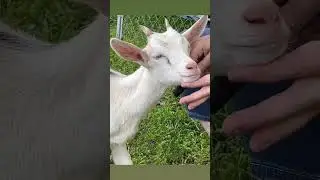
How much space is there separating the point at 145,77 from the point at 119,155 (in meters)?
0.33

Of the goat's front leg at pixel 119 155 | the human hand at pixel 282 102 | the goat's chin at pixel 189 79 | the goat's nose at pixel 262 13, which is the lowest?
the goat's front leg at pixel 119 155

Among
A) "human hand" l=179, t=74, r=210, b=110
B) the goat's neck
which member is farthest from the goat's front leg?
"human hand" l=179, t=74, r=210, b=110

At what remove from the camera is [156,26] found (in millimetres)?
2002

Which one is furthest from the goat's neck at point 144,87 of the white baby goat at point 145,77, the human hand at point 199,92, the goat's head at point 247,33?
the goat's head at point 247,33

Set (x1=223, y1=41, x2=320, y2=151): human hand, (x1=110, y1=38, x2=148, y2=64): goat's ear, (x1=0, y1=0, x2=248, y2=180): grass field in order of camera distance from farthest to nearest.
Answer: (x1=110, y1=38, x2=148, y2=64): goat's ear → (x1=0, y1=0, x2=248, y2=180): grass field → (x1=223, y1=41, x2=320, y2=151): human hand

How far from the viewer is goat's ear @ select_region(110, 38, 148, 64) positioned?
77.4 inches

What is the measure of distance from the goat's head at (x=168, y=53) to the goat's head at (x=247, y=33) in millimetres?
240

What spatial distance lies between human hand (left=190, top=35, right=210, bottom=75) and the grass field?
89mm

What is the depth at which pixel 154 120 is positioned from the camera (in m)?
2.03

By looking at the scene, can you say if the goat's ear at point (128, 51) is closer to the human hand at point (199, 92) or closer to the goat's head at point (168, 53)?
the goat's head at point (168, 53)

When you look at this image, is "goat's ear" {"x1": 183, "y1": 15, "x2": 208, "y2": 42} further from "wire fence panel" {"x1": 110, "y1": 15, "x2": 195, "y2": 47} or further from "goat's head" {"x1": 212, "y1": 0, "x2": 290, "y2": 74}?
"goat's head" {"x1": 212, "y1": 0, "x2": 290, "y2": 74}

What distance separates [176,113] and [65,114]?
480 millimetres

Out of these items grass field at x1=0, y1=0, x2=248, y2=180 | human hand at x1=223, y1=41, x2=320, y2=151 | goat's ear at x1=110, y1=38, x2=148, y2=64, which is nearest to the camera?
human hand at x1=223, y1=41, x2=320, y2=151

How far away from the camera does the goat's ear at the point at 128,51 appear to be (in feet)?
6.45
